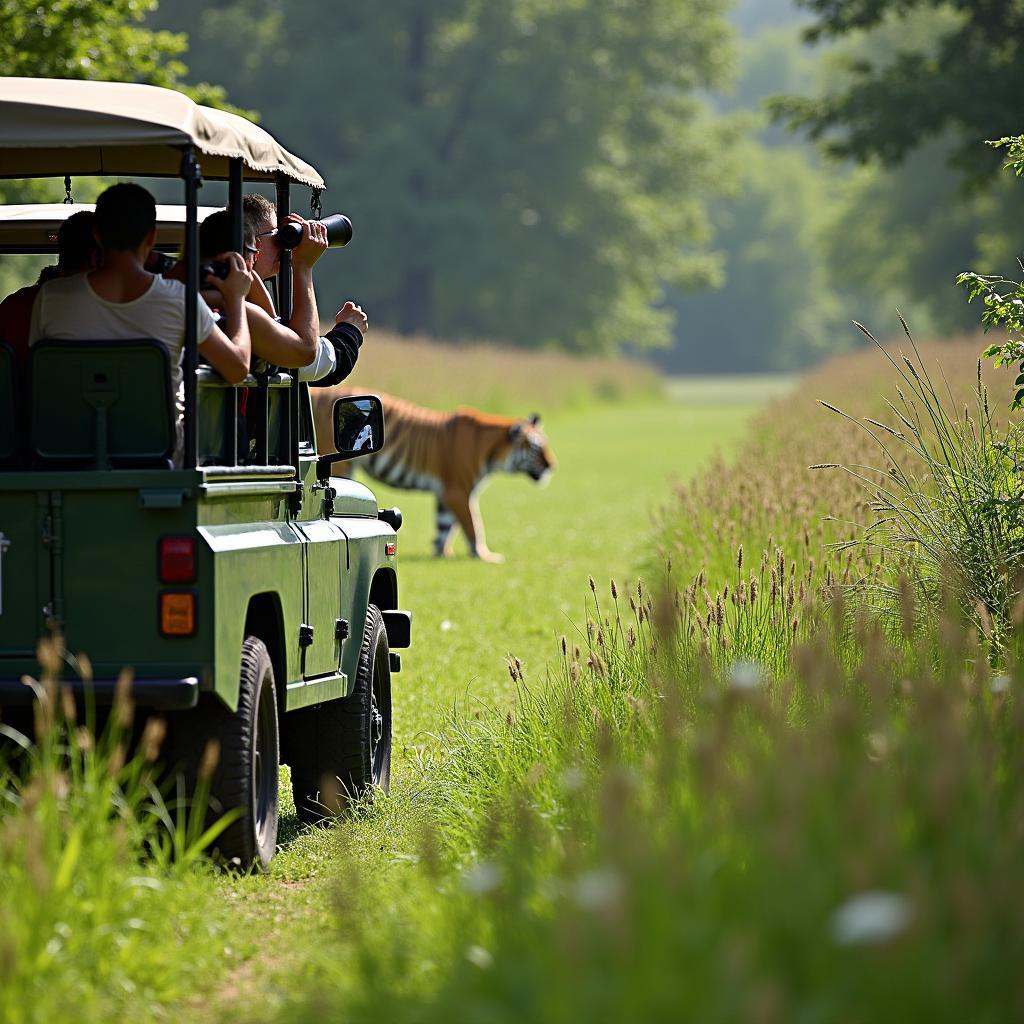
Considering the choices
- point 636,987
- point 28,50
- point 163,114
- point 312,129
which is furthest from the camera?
point 312,129

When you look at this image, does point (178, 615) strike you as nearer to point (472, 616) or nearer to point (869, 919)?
point (869, 919)

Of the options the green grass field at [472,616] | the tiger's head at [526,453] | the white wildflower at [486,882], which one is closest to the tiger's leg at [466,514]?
the green grass field at [472,616]

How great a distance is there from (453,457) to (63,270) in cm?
1207

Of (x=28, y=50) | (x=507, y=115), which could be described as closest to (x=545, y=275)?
(x=507, y=115)

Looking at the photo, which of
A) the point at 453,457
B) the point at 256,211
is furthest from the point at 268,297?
the point at 453,457

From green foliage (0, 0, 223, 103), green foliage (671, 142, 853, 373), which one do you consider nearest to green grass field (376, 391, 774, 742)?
green foliage (0, 0, 223, 103)

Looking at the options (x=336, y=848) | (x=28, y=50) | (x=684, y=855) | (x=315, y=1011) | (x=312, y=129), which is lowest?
(x=336, y=848)

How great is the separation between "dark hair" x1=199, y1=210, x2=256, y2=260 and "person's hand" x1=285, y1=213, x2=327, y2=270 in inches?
7.5

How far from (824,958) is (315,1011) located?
35.2 inches

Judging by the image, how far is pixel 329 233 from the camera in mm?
7551

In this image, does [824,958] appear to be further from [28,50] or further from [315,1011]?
[28,50]

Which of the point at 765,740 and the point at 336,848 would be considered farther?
the point at 336,848

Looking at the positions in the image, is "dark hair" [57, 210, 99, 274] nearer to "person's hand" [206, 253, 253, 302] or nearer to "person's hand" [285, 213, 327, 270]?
"person's hand" [206, 253, 253, 302]

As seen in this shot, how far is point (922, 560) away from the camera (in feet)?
25.8
